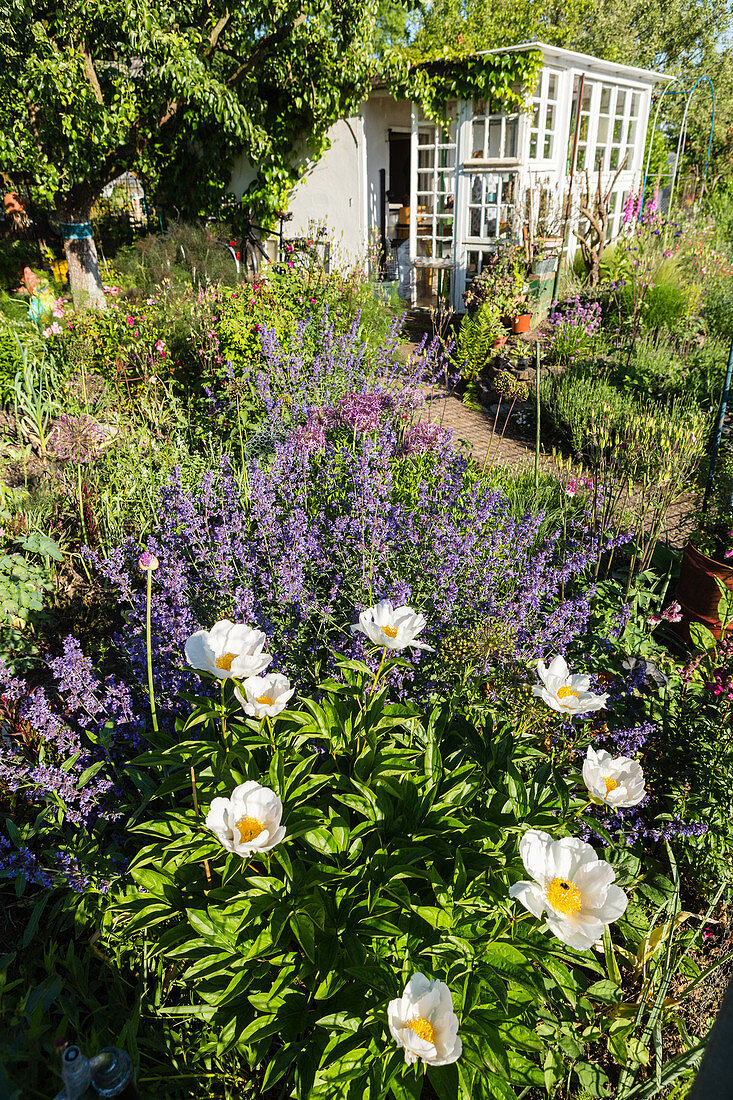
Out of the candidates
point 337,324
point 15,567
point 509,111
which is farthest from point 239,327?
point 509,111

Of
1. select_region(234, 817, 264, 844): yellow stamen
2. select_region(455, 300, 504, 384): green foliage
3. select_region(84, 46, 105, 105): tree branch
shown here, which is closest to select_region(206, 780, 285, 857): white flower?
select_region(234, 817, 264, 844): yellow stamen

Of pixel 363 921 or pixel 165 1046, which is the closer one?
pixel 363 921

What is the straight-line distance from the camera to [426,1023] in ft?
3.62

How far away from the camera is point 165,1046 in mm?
1481

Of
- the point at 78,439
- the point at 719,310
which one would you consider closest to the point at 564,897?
the point at 78,439

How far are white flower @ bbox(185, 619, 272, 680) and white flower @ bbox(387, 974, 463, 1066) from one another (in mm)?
671

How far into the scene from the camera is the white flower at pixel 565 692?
1517 millimetres

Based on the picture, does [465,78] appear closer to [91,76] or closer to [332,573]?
[91,76]

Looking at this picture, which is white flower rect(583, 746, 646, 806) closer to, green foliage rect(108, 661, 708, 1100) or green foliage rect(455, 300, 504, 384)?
green foliage rect(108, 661, 708, 1100)

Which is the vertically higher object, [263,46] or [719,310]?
[263,46]

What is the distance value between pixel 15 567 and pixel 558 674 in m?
2.47

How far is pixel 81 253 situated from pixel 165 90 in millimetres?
2426

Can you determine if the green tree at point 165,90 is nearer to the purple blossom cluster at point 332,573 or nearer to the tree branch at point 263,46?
the tree branch at point 263,46

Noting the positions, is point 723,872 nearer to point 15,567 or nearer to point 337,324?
point 15,567
